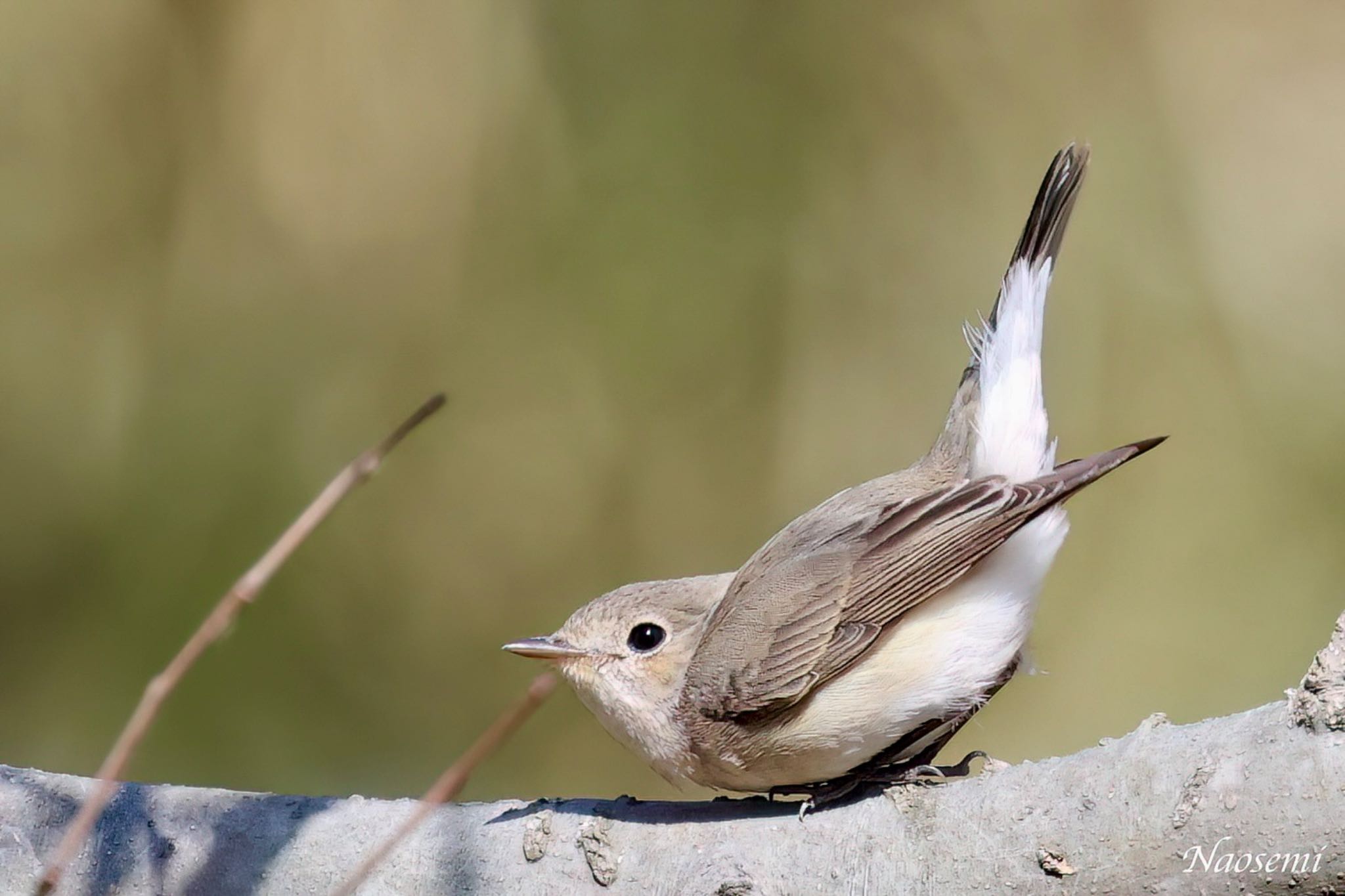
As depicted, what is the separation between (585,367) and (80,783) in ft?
10.00

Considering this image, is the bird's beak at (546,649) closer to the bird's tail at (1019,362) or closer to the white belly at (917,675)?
the white belly at (917,675)

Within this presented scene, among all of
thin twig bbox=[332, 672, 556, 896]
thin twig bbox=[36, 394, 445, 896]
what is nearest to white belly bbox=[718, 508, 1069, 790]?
thin twig bbox=[332, 672, 556, 896]

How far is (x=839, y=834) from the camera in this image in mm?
2139

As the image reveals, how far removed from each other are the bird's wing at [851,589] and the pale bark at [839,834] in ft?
1.10

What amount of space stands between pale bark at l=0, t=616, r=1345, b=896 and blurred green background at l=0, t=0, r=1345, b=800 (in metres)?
2.05

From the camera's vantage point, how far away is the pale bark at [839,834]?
173cm

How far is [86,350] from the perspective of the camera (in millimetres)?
4711

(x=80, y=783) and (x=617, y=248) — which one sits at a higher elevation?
(x=617, y=248)

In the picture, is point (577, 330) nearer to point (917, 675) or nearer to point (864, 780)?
point (917, 675)

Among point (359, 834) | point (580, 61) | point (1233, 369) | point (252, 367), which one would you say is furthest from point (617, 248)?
point (359, 834)

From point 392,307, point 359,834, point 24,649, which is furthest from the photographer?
point 392,307

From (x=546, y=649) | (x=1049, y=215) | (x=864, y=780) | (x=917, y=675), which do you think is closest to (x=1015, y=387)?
(x=1049, y=215)

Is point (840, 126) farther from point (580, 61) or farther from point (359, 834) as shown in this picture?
point (359, 834)

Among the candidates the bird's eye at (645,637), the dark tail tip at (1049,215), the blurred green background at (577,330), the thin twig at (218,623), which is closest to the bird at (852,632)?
the bird's eye at (645,637)
